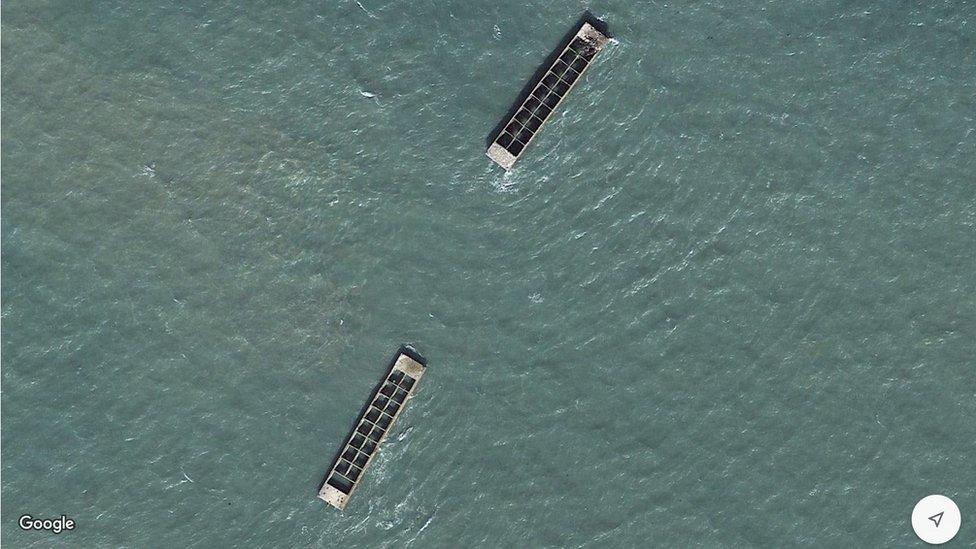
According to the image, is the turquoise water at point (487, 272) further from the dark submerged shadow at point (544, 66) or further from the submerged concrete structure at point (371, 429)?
the submerged concrete structure at point (371, 429)

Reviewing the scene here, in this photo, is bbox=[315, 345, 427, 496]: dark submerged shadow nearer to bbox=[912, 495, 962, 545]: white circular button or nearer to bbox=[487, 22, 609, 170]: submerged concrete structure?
bbox=[487, 22, 609, 170]: submerged concrete structure

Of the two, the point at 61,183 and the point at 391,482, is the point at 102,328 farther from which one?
the point at 391,482

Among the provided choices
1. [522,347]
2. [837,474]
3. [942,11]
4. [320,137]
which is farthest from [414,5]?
[837,474]

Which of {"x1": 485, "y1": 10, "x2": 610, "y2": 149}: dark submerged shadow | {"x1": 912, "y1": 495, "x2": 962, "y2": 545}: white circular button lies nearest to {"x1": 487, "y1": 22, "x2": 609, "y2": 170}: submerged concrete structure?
{"x1": 485, "y1": 10, "x2": 610, "y2": 149}: dark submerged shadow
